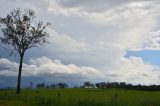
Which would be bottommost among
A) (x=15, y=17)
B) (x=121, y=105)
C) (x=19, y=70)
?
(x=121, y=105)

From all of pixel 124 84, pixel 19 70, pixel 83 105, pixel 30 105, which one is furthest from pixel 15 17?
pixel 124 84

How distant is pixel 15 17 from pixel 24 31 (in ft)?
9.26

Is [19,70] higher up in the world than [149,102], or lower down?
higher up

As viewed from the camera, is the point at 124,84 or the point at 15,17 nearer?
the point at 15,17

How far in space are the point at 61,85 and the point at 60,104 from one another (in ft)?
380

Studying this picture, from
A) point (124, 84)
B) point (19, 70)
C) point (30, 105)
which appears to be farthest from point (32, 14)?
point (124, 84)

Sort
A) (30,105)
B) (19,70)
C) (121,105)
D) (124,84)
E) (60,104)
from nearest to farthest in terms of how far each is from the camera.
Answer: (121,105) < (60,104) < (30,105) < (19,70) < (124,84)

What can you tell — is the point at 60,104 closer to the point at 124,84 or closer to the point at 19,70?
the point at 19,70

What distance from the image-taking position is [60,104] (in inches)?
1318

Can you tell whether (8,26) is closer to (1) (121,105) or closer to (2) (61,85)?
(1) (121,105)

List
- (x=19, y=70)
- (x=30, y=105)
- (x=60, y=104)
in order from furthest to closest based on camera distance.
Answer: (x=19, y=70) < (x=30, y=105) < (x=60, y=104)

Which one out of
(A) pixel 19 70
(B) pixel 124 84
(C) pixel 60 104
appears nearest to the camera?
(C) pixel 60 104

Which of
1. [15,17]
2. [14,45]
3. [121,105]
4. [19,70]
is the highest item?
[15,17]

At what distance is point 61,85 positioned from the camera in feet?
488
